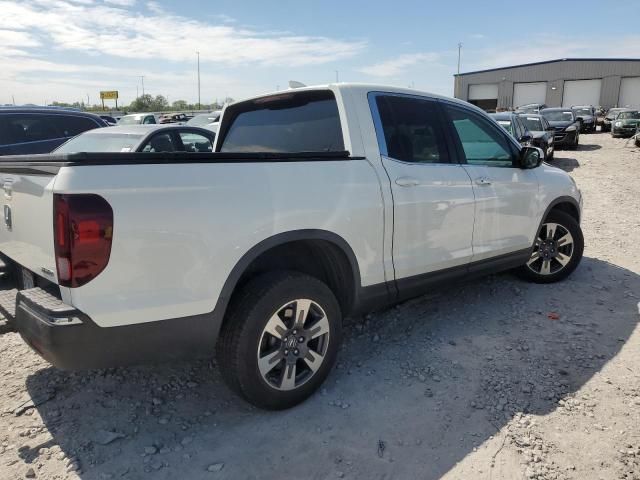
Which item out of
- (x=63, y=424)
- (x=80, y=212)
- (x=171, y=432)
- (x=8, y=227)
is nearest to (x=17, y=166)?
(x=8, y=227)

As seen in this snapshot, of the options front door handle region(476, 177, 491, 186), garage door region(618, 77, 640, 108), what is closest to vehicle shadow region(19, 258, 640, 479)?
front door handle region(476, 177, 491, 186)

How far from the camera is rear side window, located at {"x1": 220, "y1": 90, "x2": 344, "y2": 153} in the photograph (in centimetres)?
344

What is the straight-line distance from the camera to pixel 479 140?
14.1 ft

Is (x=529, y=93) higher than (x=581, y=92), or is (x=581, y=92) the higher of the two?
(x=529, y=93)

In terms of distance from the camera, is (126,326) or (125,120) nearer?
(126,326)

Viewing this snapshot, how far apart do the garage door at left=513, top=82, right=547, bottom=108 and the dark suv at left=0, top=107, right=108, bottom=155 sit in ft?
199

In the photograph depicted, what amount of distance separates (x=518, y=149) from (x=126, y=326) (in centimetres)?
366

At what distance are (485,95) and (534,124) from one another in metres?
53.5

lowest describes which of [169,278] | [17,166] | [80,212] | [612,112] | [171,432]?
[171,432]

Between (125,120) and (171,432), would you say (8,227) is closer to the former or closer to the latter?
(171,432)

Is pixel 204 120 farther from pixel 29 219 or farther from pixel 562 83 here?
pixel 562 83

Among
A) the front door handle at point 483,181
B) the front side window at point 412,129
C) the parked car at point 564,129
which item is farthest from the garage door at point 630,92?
the front side window at point 412,129

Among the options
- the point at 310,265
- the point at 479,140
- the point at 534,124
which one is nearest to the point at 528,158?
the point at 479,140

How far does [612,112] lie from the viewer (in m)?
35.4
